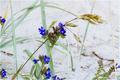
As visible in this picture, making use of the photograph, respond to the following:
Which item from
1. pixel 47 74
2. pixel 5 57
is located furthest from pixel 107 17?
pixel 47 74

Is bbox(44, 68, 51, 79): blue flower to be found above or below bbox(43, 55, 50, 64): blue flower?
below

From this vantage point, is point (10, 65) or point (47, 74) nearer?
point (47, 74)

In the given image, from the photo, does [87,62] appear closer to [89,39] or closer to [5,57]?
[89,39]

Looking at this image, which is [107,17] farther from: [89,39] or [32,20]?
[32,20]

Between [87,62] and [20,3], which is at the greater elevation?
[20,3]

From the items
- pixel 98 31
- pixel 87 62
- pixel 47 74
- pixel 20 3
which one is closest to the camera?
pixel 47 74

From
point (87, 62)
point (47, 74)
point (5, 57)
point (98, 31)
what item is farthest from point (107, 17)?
point (47, 74)

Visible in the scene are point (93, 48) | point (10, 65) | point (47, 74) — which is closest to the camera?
point (47, 74)

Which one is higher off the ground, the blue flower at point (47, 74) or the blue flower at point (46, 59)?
the blue flower at point (46, 59)

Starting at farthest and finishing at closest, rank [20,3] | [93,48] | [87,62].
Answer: [20,3], [93,48], [87,62]
